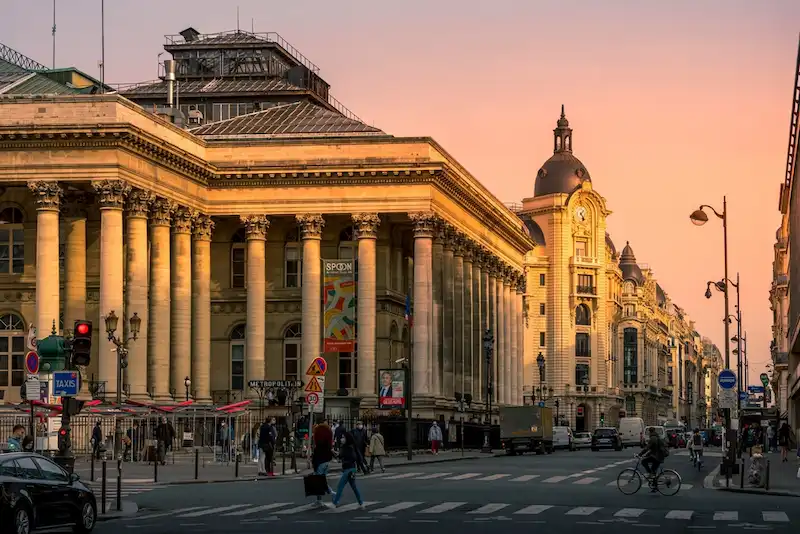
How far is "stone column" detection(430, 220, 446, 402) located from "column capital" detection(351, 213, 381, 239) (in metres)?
3.62

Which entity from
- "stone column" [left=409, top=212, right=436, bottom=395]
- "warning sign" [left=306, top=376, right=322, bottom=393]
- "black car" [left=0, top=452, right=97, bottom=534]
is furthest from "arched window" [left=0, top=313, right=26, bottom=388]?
"black car" [left=0, top=452, right=97, bottom=534]

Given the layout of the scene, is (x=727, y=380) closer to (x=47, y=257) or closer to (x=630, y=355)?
(x=47, y=257)

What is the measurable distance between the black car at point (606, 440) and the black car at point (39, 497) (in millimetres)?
82240

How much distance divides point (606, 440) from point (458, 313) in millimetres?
22438

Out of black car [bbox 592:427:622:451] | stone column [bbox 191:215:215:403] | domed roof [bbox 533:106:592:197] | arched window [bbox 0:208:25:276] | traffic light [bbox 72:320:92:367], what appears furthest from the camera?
domed roof [bbox 533:106:592:197]

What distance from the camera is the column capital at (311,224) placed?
80.6 metres

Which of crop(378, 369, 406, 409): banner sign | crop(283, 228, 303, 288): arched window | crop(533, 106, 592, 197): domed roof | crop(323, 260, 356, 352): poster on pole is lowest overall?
crop(378, 369, 406, 409): banner sign

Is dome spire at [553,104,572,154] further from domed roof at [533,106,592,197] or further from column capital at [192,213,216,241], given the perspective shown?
column capital at [192,213,216,241]

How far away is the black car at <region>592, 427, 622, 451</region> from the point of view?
354ft

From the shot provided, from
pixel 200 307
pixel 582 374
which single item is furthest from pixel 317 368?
pixel 582 374

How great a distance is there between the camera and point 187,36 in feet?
→ 357

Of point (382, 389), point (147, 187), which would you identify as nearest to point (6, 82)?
point (147, 187)

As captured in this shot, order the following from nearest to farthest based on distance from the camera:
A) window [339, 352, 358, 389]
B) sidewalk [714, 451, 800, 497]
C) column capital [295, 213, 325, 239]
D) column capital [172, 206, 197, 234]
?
sidewalk [714, 451, 800, 497] < column capital [172, 206, 197, 234] < column capital [295, 213, 325, 239] < window [339, 352, 358, 389]

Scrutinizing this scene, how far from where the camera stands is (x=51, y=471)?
89.1 ft
